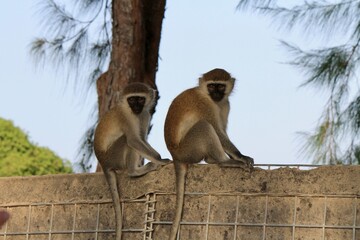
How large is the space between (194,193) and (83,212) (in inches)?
33.8

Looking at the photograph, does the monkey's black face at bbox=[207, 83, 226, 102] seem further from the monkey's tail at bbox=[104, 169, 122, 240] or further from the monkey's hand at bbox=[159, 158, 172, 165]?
the monkey's tail at bbox=[104, 169, 122, 240]

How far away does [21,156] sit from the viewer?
13.2m

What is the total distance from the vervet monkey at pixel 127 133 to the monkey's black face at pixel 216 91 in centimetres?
56

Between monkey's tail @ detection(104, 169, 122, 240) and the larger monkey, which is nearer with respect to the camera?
monkey's tail @ detection(104, 169, 122, 240)

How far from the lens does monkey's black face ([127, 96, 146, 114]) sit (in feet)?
21.5

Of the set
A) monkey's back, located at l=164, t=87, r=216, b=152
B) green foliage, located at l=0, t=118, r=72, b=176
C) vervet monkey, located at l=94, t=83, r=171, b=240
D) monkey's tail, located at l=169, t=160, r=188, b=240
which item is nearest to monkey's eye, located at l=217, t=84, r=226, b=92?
monkey's back, located at l=164, t=87, r=216, b=152

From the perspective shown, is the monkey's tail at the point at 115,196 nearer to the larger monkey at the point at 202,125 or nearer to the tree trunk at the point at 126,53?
the larger monkey at the point at 202,125

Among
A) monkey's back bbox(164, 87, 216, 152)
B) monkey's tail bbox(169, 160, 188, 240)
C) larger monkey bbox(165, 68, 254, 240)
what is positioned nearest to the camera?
monkey's tail bbox(169, 160, 188, 240)

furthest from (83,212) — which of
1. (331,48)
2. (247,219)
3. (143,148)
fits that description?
(331,48)

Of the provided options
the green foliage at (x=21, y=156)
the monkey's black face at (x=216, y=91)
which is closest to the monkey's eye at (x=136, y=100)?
the monkey's black face at (x=216, y=91)

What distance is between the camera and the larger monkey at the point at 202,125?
18.7 feet

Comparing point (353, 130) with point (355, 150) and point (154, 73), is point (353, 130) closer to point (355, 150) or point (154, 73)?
point (355, 150)

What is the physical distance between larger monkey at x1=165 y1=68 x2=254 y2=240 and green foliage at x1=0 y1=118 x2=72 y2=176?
282 inches

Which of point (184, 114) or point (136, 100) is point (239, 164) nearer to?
point (184, 114)
